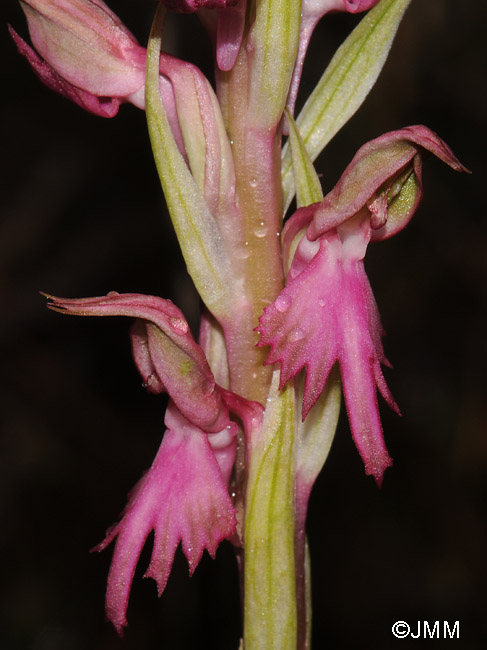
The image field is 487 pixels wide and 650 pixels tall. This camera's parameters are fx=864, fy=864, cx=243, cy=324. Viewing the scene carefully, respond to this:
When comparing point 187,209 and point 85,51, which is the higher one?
point 85,51

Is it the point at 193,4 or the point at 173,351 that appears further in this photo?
the point at 173,351

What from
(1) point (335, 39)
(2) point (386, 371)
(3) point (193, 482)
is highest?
(1) point (335, 39)

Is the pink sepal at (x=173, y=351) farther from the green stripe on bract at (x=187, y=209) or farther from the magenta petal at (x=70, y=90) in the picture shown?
the magenta petal at (x=70, y=90)

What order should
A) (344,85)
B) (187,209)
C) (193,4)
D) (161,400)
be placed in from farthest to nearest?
1. (161,400)
2. (344,85)
3. (187,209)
4. (193,4)

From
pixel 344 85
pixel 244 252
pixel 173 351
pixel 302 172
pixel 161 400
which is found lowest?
pixel 173 351

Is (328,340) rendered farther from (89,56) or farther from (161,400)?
(161,400)

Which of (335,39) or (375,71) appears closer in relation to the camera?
(375,71)

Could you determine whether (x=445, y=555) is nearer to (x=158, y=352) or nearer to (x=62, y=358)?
(x=62, y=358)

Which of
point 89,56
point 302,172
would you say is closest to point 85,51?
point 89,56

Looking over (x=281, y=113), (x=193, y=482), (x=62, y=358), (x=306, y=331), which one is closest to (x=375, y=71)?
(x=281, y=113)
